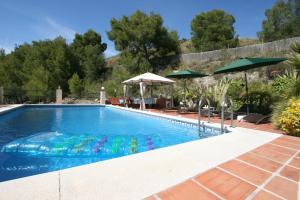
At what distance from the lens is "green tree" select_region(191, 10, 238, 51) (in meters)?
30.8

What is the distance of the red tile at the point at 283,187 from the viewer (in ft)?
6.48

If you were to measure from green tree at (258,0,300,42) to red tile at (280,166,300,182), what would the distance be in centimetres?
3584

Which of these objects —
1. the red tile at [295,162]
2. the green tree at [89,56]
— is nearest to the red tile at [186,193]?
the red tile at [295,162]

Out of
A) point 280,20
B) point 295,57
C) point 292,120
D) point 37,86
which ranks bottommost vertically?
point 292,120

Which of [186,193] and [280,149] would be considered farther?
[280,149]

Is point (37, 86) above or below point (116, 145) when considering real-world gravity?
above

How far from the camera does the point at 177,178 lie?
2.29 metres

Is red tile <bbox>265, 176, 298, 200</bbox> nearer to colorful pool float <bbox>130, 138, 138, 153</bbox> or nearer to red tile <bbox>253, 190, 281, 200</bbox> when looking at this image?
red tile <bbox>253, 190, 281, 200</bbox>

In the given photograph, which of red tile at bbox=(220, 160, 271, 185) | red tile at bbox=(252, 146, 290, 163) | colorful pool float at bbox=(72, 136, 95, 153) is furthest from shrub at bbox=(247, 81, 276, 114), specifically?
Result: colorful pool float at bbox=(72, 136, 95, 153)

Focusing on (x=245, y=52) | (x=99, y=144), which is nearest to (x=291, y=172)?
(x=99, y=144)

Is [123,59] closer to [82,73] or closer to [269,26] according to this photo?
[82,73]

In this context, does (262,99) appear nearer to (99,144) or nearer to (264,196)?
(99,144)

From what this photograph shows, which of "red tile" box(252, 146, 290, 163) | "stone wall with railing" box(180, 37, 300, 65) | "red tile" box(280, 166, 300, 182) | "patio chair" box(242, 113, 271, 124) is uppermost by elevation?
"stone wall with railing" box(180, 37, 300, 65)

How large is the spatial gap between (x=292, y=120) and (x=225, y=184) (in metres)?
3.47
